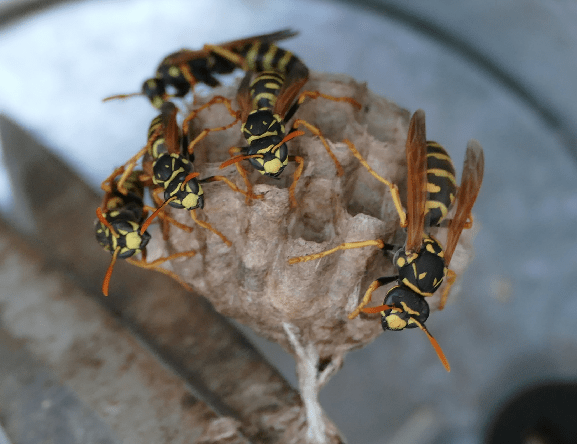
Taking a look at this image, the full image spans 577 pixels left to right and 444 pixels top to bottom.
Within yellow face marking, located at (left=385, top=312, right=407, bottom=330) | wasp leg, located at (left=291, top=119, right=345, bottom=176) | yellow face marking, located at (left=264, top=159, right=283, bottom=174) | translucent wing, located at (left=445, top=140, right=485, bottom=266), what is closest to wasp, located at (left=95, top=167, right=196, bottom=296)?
yellow face marking, located at (left=264, top=159, right=283, bottom=174)

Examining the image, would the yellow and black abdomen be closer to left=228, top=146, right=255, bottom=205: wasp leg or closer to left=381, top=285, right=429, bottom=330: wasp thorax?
left=381, top=285, right=429, bottom=330: wasp thorax

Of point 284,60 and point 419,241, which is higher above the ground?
point 284,60

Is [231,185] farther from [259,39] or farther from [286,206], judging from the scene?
[259,39]

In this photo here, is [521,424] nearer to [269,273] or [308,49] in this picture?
[269,273]

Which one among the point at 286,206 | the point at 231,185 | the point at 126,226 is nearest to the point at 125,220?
the point at 126,226

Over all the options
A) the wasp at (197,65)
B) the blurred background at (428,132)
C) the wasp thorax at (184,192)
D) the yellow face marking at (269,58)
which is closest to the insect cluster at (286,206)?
the wasp thorax at (184,192)

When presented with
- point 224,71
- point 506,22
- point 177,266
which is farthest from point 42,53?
point 506,22
